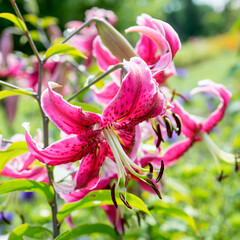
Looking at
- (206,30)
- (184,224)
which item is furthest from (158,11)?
(206,30)

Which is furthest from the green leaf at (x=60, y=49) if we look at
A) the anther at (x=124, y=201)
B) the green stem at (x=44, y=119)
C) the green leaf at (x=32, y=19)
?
the green leaf at (x=32, y=19)

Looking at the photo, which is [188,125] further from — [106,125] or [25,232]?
[25,232]

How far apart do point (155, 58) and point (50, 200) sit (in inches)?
13.0

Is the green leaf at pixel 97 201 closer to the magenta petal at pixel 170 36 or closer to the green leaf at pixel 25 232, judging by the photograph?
the green leaf at pixel 25 232

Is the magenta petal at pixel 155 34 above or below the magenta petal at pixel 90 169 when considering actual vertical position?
above

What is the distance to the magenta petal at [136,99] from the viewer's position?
20.2 inches

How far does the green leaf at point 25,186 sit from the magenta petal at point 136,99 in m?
0.15

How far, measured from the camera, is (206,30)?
27078 millimetres

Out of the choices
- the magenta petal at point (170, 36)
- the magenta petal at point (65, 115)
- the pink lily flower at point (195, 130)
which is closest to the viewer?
the magenta petal at point (65, 115)

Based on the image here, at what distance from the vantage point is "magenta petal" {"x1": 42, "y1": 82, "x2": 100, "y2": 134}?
19.9 inches

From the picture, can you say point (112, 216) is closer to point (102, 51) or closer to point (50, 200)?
point (50, 200)

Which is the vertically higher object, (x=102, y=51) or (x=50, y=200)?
(x=102, y=51)

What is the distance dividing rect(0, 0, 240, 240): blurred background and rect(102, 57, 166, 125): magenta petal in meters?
0.33

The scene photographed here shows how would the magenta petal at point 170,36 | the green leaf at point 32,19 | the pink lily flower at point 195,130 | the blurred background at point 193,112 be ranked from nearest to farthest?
1. the magenta petal at point 170,36
2. the pink lily flower at point 195,130
3. the blurred background at point 193,112
4. the green leaf at point 32,19
